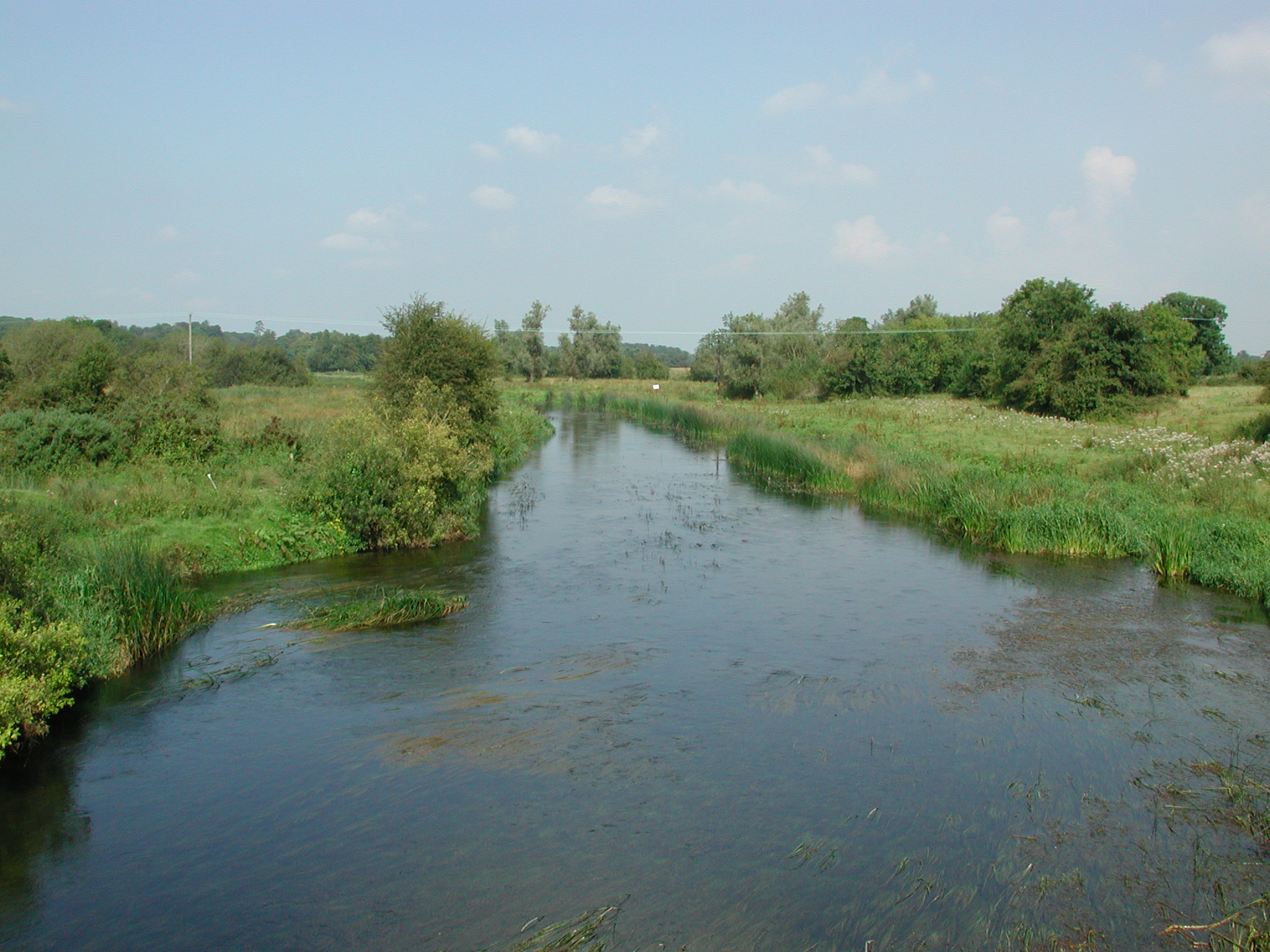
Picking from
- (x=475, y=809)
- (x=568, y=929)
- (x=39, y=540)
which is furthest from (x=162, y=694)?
(x=568, y=929)

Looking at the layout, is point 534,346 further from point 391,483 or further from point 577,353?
point 391,483

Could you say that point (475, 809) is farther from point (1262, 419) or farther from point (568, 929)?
point (1262, 419)

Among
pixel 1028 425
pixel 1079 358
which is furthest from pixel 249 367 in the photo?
pixel 1079 358

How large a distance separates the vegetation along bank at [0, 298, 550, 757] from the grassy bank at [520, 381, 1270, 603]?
395 inches

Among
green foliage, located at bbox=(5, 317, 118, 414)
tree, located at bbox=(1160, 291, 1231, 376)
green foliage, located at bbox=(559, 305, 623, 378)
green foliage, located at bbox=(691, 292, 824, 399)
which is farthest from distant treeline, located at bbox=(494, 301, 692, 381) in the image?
green foliage, located at bbox=(5, 317, 118, 414)

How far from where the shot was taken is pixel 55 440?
17.9m

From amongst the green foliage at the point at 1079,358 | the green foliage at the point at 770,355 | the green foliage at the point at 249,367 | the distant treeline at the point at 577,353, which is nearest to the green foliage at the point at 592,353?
the distant treeline at the point at 577,353

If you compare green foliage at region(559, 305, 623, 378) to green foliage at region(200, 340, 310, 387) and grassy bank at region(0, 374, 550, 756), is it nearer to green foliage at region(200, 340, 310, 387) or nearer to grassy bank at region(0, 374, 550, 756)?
green foliage at region(200, 340, 310, 387)

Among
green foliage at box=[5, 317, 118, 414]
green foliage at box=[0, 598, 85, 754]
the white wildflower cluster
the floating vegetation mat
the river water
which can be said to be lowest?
the river water

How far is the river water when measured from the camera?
20.6 feet

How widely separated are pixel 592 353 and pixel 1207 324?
54300mm

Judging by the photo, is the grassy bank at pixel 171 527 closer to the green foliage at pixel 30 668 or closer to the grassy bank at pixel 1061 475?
the green foliage at pixel 30 668

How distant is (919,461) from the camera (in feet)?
77.9

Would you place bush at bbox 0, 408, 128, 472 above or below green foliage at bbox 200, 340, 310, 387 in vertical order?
below
